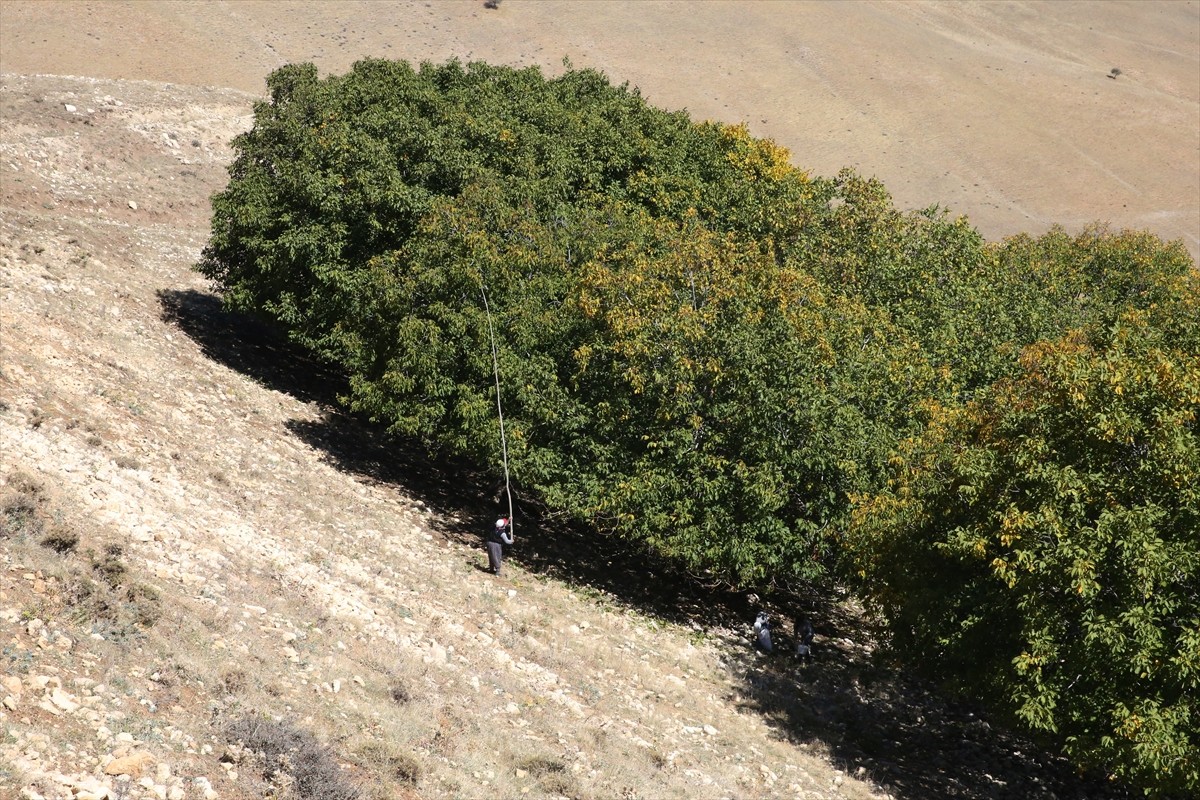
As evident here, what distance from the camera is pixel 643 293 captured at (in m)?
23.2

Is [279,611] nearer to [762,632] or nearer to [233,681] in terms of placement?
[233,681]

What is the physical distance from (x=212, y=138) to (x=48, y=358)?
30.2m

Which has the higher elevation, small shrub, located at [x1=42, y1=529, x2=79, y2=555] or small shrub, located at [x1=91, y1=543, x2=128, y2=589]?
small shrub, located at [x1=42, y1=529, x2=79, y2=555]

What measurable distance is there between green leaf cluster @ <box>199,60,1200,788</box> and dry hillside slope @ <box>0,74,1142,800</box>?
192 cm

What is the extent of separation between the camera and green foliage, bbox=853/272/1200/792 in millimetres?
14797

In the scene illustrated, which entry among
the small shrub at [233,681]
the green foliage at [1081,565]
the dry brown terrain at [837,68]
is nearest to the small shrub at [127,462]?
the small shrub at [233,681]

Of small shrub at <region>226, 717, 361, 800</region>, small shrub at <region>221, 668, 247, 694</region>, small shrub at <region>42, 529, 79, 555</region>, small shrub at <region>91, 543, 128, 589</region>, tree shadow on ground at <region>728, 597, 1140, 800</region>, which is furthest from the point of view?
tree shadow on ground at <region>728, 597, 1140, 800</region>

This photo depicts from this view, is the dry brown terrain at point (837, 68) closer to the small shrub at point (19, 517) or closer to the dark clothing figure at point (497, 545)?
the dark clothing figure at point (497, 545)

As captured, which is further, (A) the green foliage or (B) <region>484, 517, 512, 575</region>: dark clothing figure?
(B) <region>484, 517, 512, 575</region>: dark clothing figure

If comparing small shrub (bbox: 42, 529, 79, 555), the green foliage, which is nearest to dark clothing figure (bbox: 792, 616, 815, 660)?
the green foliage

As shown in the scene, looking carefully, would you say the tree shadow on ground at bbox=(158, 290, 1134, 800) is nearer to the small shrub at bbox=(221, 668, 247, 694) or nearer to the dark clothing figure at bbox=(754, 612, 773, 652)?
the dark clothing figure at bbox=(754, 612, 773, 652)

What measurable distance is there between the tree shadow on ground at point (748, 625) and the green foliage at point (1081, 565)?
8.30ft

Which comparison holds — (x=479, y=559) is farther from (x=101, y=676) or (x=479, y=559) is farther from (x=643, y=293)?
(x=101, y=676)

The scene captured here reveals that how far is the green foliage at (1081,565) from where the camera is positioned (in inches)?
583
